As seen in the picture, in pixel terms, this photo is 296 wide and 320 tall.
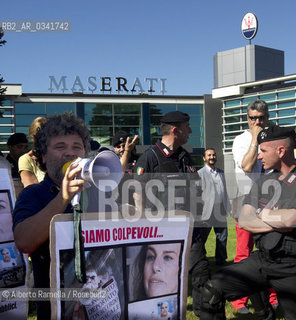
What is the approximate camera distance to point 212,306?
348 cm

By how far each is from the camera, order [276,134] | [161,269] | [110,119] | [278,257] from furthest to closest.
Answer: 1. [110,119]
2. [276,134]
3. [278,257]
4. [161,269]

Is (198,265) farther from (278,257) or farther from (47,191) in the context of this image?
(47,191)

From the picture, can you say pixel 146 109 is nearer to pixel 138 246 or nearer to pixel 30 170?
pixel 30 170

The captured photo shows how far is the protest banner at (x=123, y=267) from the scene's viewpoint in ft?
6.74

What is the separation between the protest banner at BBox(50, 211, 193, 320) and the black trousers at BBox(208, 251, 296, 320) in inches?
49.1

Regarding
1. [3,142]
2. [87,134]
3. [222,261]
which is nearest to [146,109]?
[3,142]

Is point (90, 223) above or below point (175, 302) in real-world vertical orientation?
above

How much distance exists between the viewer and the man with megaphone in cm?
203

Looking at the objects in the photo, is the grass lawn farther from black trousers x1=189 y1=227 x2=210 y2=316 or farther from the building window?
the building window

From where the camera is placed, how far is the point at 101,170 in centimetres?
201

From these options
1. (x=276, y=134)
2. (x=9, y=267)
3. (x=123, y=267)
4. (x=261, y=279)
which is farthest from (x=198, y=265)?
(x=123, y=267)

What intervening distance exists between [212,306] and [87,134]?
185 centimetres

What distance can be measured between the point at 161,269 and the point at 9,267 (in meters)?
1.04


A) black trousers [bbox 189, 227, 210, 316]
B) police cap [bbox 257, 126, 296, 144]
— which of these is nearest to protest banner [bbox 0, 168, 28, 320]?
police cap [bbox 257, 126, 296, 144]
